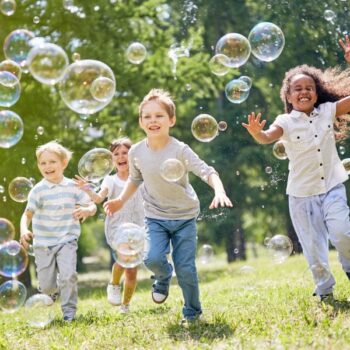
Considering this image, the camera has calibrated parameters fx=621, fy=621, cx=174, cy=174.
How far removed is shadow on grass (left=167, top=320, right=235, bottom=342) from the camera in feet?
12.8

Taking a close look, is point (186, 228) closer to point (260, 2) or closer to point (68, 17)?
point (68, 17)

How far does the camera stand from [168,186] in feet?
15.5

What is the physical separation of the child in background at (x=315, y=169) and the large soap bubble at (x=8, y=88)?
3.26m

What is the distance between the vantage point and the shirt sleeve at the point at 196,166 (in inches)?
178

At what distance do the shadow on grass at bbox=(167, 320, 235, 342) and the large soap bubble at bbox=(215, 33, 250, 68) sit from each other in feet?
10.8

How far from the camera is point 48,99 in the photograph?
13.2 metres

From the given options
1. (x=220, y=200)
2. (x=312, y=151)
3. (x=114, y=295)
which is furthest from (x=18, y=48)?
(x=220, y=200)

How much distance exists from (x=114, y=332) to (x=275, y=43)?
3.61m

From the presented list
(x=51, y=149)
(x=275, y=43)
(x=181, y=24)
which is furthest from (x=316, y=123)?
(x=181, y=24)

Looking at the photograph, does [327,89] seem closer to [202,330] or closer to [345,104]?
[345,104]

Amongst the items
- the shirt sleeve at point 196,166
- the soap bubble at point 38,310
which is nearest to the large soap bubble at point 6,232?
the soap bubble at point 38,310

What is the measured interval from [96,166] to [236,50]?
81.0 inches

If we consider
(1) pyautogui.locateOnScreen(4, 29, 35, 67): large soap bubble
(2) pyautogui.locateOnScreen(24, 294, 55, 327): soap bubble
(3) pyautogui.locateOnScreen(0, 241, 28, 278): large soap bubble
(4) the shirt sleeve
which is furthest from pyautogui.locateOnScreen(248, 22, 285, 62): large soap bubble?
(2) pyautogui.locateOnScreen(24, 294, 55, 327): soap bubble

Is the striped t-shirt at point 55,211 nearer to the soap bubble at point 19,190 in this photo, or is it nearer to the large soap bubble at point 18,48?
the soap bubble at point 19,190
